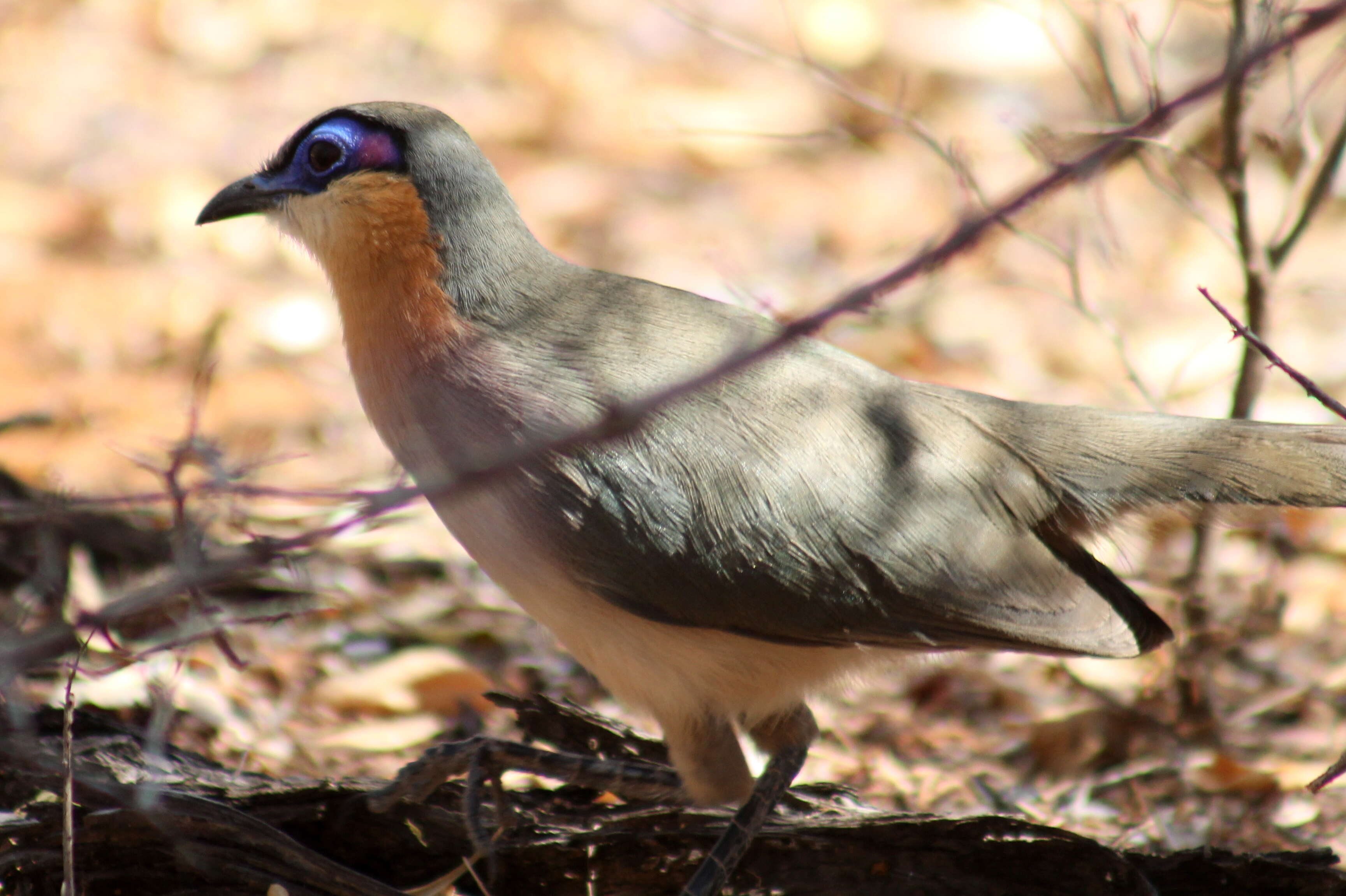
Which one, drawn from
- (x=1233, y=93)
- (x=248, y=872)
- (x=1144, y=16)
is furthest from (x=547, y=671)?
(x=1144, y=16)

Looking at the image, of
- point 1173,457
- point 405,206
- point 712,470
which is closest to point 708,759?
point 712,470

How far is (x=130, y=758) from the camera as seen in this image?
3398mm

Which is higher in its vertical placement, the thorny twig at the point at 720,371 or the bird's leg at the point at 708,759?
the thorny twig at the point at 720,371

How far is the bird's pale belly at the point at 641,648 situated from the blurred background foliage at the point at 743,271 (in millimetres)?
321

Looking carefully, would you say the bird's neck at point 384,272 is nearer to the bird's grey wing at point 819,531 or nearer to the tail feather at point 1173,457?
the bird's grey wing at point 819,531

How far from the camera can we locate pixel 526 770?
11.5ft

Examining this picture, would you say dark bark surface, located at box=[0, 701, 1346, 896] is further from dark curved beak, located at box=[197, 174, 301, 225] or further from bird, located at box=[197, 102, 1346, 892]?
dark curved beak, located at box=[197, 174, 301, 225]

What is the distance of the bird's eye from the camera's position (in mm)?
3697

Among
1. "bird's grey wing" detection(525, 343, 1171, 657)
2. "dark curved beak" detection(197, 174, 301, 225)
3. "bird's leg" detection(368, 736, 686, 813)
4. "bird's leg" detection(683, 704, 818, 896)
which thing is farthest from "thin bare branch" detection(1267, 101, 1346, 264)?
"dark curved beak" detection(197, 174, 301, 225)

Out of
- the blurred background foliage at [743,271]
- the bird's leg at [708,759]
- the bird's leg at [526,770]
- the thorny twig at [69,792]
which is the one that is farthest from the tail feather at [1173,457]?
the thorny twig at [69,792]

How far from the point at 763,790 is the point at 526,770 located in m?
0.63

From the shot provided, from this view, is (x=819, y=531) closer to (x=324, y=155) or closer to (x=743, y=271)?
(x=324, y=155)

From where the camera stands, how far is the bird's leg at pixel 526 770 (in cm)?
331

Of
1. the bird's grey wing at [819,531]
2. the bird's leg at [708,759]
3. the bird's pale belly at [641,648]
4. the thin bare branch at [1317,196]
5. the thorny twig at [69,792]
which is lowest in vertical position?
the thorny twig at [69,792]
